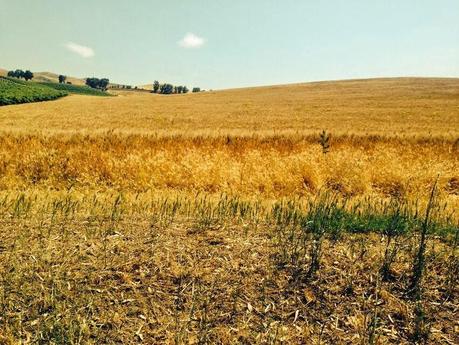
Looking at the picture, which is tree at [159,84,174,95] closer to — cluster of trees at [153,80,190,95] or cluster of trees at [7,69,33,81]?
cluster of trees at [153,80,190,95]

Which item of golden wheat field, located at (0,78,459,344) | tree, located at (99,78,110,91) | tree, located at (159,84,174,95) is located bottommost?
golden wheat field, located at (0,78,459,344)

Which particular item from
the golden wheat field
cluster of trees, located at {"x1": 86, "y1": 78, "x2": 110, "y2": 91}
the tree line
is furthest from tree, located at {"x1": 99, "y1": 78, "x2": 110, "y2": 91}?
the golden wheat field

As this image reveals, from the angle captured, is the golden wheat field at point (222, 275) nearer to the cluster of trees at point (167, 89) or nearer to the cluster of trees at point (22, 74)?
the cluster of trees at point (167, 89)

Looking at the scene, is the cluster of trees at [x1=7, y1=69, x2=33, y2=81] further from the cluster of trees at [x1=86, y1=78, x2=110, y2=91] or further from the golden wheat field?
the golden wheat field

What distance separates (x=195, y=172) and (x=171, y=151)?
8.45ft

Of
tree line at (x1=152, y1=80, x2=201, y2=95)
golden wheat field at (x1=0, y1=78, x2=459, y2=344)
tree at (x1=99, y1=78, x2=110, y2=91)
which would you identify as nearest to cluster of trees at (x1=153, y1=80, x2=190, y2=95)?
tree line at (x1=152, y1=80, x2=201, y2=95)

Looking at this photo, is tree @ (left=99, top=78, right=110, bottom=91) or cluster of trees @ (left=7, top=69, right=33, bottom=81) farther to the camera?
tree @ (left=99, top=78, right=110, bottom=91)

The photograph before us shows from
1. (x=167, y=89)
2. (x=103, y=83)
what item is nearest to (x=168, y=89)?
(x=167, y=89)

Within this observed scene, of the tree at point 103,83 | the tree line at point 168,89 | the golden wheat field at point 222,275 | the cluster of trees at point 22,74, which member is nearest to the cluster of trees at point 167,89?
the tree line at point 168,89

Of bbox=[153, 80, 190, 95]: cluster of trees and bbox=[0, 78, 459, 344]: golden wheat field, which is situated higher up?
bbox=[153, 80, 190, 95]: cluster of trees

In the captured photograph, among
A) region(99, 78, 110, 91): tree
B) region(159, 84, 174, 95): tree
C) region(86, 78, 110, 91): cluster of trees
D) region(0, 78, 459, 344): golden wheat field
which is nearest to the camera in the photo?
region(0, 78, 459, 344): golden wheat field

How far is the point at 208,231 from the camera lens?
5.68 meters

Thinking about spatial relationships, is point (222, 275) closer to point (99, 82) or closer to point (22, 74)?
point (22, 74)

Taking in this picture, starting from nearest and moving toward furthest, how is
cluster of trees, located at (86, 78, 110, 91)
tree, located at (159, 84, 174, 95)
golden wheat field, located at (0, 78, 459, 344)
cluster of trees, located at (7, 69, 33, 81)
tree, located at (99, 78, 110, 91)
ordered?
golden wheat field, located at (0, 78, 459, 344), cluster of trees, located at (7, 69, 33, 81), tree, located at (159, 84, 174, 95), tree, located at (99, 78, 110, 91), cluster of trees, located at (86, 78, 110, 91)
